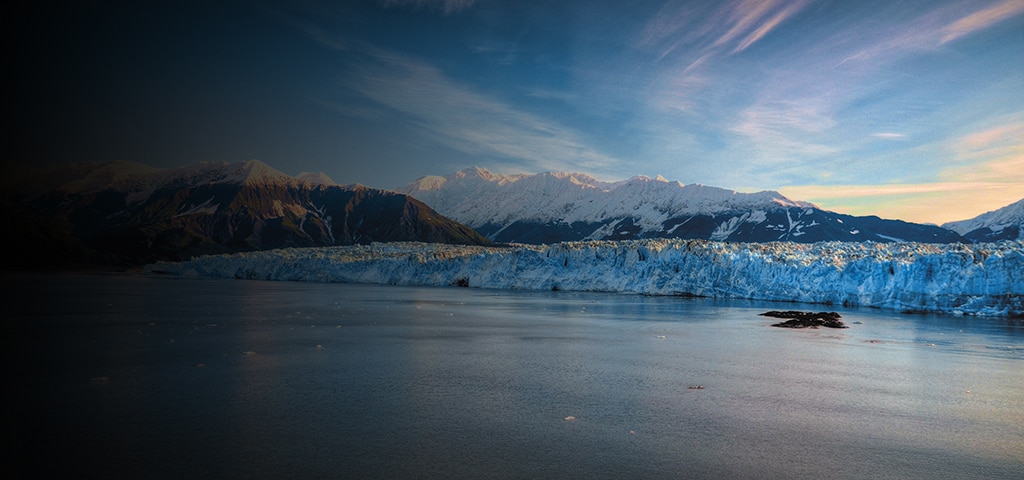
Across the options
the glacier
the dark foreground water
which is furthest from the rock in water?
the glacier

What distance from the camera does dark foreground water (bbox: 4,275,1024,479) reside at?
19.6ft

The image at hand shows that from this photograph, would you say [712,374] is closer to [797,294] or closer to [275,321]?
[275,321]

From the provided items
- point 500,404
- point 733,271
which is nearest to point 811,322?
point 733,271

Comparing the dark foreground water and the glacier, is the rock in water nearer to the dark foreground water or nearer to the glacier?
the dark foreground water

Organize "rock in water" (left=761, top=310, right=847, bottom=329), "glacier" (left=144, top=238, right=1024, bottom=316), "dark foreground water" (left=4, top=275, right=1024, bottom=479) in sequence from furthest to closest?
"glacier" (left=144, top=238, right=1024, bottom=316) → "rock in water" (left=761, top=310, right=847, bottom=329) → "dark foreground water" (left=4, top=275, right=1024, bottom=479)

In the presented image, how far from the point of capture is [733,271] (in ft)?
126

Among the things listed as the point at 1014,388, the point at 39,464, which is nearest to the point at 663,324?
the point at 1014,388

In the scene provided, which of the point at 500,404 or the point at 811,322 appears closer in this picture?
the point at 500,404

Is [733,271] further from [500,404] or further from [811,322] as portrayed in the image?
[500,404]

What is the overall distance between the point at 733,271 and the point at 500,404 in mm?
33326

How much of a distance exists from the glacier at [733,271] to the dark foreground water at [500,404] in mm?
13388

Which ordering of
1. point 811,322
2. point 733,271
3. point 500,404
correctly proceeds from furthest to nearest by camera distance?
point 733,271 → point 811,322 → point 500,404

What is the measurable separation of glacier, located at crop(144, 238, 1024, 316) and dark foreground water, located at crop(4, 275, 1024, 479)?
1339cm

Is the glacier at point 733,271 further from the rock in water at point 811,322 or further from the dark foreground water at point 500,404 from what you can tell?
the dark foreground water at point 500,404
